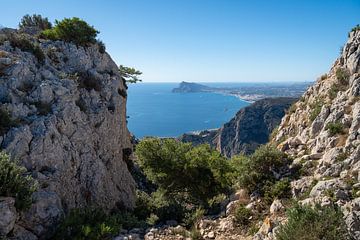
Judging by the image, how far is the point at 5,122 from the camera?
42.0 feet

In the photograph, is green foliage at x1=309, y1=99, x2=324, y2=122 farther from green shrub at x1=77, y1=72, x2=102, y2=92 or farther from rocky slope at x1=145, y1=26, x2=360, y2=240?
green shrub at x1=77, y1=72, x2=102, y2=92

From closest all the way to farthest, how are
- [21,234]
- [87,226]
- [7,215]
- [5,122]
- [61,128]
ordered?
1. [7,215]
2. [21,234]
3. [87,226]
4. [5,122]
5. [61,128]

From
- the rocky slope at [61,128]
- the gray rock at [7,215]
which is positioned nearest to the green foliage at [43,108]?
the rocky slope at [61,128]

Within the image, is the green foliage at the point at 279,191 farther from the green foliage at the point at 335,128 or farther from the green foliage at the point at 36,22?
the green foliage at the point at 36,22

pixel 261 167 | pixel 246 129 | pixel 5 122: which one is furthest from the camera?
pixel 246 129

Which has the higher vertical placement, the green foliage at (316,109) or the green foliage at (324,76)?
the green foliage at (324,76)

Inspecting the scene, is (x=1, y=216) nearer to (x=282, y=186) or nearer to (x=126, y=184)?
(x=282, y=186)

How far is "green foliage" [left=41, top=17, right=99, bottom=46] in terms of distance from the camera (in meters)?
21.2

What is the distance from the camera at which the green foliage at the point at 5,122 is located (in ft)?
41.5

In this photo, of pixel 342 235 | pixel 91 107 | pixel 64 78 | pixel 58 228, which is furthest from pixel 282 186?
pixel 64 78

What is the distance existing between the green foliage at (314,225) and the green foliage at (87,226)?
5.97 meters

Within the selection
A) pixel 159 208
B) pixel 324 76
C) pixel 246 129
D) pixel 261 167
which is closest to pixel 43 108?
pixel 159 208

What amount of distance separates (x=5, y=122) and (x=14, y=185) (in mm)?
3819

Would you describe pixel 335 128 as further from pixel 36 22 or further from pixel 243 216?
pixel 36 22
